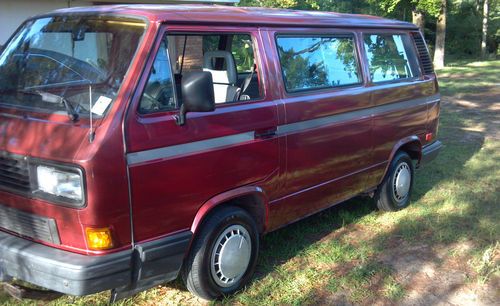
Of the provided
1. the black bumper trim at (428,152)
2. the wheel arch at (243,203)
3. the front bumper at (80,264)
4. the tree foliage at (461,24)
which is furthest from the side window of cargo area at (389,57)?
the tree foliage at (461,24)

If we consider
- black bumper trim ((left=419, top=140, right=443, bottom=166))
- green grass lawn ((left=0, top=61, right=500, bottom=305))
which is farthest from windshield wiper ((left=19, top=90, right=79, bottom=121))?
black bumper trim ((left=419, top=140, right=443, bottom=166))

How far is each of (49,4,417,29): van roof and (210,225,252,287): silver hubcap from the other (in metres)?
1.52

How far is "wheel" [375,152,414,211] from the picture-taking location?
5680mm

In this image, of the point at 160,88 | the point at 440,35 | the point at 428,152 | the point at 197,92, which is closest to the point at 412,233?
the point at 428,152

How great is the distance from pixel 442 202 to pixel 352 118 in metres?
2.00

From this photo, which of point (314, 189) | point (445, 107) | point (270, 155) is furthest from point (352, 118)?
point (445, 107)

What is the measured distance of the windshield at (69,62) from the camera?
3.22 metres

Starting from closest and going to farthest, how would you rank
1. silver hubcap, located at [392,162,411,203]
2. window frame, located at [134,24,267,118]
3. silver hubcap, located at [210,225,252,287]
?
window frame, located at [134,24,267,118] → silver hubcap, located at [210,225,252,287] → silver hubcap, located at [392,162,411,203]

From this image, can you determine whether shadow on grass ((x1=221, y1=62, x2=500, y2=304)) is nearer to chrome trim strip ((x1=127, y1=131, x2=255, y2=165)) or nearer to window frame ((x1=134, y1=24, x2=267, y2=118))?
chrome trim strip ((x1=127, y1=131, x2=255, y2=165))

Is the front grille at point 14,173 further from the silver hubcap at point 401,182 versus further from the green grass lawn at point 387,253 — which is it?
the silver hubcap at point 401,182

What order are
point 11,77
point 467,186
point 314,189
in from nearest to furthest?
point 11,77 < point 314,189 < point 467,186

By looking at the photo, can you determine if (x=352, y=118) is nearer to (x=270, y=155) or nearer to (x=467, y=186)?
(x=270, y=155)

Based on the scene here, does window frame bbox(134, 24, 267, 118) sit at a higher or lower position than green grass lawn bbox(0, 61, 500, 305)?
higher

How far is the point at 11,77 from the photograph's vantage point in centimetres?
372
